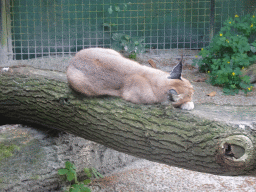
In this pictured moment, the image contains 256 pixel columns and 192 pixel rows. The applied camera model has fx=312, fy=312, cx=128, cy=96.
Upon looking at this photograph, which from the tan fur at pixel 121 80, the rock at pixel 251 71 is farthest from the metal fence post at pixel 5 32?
the rock at pixel 251 71

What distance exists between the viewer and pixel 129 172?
398 centimetres

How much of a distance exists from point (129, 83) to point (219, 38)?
3567 millimetres

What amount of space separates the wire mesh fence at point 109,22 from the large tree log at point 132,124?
11.8 ft

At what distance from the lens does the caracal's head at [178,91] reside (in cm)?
279

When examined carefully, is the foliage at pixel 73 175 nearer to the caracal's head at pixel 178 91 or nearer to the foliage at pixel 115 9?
the caracal's head at pixel 178 91

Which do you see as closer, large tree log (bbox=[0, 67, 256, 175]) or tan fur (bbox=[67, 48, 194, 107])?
large tree log (bbox=[0, 67, 256, 175])

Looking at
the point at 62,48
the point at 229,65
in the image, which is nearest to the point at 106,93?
the point at 229,65

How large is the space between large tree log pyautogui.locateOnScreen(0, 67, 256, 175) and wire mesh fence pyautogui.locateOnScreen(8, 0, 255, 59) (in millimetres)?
3607

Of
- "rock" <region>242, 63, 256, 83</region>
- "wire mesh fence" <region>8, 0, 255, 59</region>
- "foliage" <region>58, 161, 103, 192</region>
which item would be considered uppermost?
"wire mesh fence" <region>8, 0, 255, 59</region>

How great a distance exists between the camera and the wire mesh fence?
6.90 metres

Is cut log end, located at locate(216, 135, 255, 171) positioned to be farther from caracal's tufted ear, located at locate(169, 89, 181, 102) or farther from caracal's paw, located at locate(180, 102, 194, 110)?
caracal's tufted ear, located at locate(169, 89, 181, 102)

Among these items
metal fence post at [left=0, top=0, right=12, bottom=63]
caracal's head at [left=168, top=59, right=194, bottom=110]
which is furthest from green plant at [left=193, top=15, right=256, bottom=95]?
metal fence post at [left=0, top=0, right=12, bottom=63]

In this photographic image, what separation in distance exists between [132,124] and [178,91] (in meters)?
0.59

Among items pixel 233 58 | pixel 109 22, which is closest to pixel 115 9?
pixel 109 22
